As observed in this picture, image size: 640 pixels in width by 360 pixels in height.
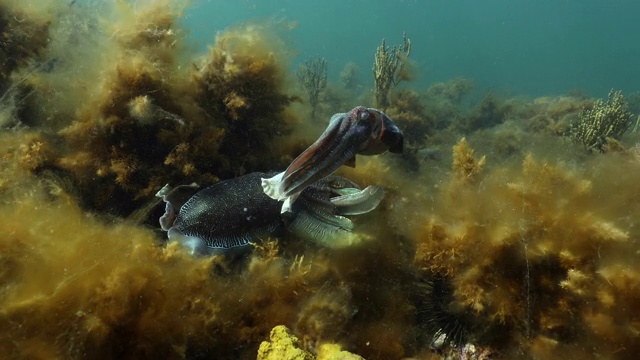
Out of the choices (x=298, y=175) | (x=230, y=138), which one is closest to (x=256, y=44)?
(x=230, y=138)

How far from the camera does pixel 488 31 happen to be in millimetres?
181125

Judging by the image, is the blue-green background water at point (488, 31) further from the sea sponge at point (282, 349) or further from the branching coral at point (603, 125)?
the sea sponge at point (282, 349)

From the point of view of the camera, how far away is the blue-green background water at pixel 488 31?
4186 inches

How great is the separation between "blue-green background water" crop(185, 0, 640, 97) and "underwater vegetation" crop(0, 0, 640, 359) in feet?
280

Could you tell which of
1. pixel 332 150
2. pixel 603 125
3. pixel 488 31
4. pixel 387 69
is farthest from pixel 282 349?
pixel 488 31

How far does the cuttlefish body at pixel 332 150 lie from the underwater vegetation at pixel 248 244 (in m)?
0.64

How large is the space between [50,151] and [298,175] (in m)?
2.84

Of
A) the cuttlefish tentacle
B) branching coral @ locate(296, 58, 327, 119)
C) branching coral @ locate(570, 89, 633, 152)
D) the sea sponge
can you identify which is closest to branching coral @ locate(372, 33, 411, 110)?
branching coral @ locate(296, 58, 327, 119)

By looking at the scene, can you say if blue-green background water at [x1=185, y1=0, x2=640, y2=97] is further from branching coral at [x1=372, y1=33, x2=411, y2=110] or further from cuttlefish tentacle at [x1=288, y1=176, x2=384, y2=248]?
cuttlefish tentacle at [x1=288, y1=176, x2=384, y2=248]

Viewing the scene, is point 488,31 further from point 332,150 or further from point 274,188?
point 274,188

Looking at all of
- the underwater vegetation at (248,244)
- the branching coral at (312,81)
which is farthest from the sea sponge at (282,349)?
the branching coral at (312,81)

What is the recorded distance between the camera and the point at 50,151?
145 inches

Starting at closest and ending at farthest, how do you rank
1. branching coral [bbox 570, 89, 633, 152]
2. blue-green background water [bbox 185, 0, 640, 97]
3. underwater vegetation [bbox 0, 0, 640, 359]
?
underwater vegetation [bbox 0, 0, 640, 359] < branching coral [bbox 570, 89, 633, 152] < blue-green background water [bbox 185, 0, 640, 97]

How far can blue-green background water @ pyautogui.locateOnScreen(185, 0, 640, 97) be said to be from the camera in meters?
106
